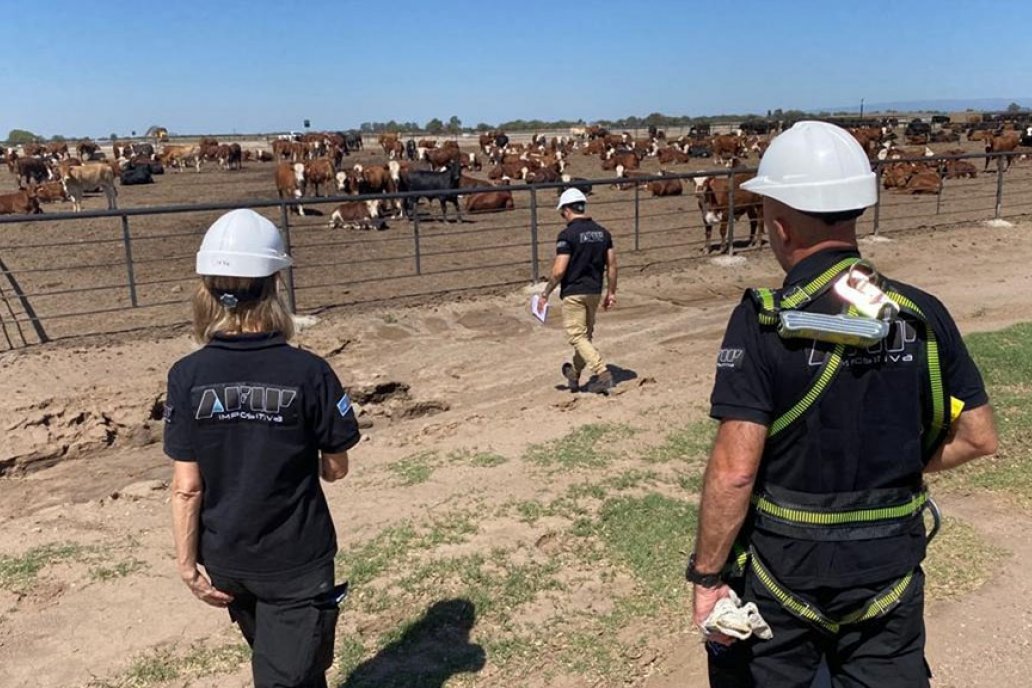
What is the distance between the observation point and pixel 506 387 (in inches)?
340

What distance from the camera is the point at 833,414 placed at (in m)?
2.01

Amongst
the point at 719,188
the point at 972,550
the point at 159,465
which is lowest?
the point at 159,465

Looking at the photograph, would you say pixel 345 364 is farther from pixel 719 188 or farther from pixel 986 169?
pixel 986 169

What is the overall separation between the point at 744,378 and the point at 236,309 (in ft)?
4.49

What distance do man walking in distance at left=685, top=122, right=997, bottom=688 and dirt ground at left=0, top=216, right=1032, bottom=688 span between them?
59.2 inches

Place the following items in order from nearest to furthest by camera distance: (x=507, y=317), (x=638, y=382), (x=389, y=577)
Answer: (x=389, y=577) < (x=638, y=382) < (x=507, y=317)

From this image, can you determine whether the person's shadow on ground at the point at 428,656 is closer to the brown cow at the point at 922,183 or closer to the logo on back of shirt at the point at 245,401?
the logo on back of shirt at the point at 245,401

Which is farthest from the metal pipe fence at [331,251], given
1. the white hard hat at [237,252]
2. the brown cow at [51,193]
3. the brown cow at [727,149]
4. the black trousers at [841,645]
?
the brown cow at [727,149]

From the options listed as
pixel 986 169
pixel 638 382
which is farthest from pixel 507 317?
pixel 986 169

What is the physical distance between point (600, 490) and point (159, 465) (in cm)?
381

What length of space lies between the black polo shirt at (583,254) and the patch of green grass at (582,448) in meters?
1.48

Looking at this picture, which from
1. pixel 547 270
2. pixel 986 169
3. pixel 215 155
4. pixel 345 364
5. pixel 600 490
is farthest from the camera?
pixel 215 155

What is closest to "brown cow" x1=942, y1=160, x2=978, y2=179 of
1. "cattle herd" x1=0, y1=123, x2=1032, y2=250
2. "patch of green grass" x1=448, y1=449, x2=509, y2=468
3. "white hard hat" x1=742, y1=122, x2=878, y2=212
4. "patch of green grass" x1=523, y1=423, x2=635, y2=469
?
"cattle herd" x1=0, y1=123, x2=1032, y2=250

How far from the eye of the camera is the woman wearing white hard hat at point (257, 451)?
8.14 ft
